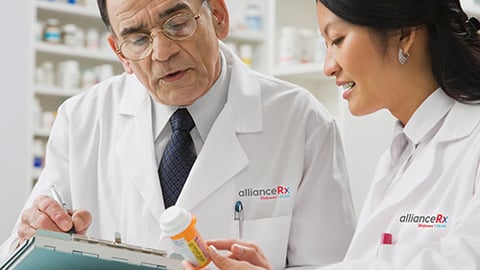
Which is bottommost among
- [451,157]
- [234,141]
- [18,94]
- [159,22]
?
[18,94]

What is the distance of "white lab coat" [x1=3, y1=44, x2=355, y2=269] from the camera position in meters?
1.80

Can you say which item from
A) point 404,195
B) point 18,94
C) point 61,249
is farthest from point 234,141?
point 18,94

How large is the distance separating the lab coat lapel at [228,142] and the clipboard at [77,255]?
0.63 m

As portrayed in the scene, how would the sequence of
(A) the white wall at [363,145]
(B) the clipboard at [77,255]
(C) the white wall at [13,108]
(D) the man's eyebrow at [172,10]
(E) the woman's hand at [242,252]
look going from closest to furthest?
1. (B) the clipboard at [77,255]
2. (E) the woman's hand at [242,252]
3. (D) the man's eyebrow at [172,10]
4. (A) the white wall at [363,145]
5. (C) the white wall at [13,108]

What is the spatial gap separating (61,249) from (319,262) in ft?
2.93

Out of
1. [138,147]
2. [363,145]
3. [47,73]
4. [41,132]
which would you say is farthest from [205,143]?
[47,73]

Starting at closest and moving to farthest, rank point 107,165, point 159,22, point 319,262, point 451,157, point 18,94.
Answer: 1. point 451,157
2. point 159,22
3. point 319,262
4. point 107,165
5. point 18,94

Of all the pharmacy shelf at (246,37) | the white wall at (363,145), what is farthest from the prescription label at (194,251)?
the pharmacy shelf at (246,37)

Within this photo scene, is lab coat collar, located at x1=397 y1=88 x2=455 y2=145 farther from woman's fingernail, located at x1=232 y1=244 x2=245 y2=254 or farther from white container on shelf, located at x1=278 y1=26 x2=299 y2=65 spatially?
white container on shelf, located at x1=278 y1=26 x2=299 y2=65

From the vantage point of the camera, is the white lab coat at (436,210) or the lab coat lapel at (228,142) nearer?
the white lab coat at (436,210)

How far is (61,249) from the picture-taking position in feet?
3.46

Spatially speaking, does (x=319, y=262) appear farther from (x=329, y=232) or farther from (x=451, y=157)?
(x=451, y=157)

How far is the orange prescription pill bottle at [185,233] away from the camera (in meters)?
1.10

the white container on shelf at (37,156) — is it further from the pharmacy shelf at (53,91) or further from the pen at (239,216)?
the pen at (239,216)
